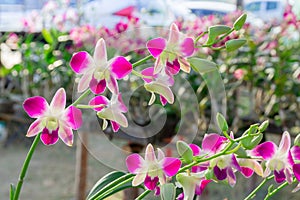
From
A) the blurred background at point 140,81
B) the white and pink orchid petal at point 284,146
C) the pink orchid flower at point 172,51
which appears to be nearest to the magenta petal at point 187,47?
the pink orchid flower at point 172,51

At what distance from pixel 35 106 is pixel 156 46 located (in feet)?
0.33

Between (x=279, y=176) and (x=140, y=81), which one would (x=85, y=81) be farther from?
(x=140, y=81)

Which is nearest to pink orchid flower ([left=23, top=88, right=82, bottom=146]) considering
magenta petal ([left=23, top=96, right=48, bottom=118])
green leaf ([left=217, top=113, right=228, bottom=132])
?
magenta petal ([left=23, top=96, right=48, bottom=118])

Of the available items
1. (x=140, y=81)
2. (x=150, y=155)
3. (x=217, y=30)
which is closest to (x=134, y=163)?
(x=150, y=155)

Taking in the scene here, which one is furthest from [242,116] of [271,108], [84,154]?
[84,154]

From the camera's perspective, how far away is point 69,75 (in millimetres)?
2338

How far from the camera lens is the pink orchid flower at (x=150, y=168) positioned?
0.39 m

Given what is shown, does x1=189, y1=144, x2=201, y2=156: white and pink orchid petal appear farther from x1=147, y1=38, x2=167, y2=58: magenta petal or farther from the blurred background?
the blurred background

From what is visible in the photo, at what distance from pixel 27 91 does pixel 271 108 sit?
50.9 inches

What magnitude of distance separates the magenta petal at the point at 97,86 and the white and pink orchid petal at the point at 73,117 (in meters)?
0.02

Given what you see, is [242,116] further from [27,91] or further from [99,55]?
[99,55]

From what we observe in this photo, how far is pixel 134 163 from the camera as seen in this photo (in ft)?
1.30

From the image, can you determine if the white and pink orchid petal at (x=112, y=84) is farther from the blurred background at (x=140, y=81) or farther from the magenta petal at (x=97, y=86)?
the blurred background at (x=140, y=81)

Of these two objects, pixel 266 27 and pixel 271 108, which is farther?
pixel 266 27
